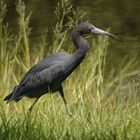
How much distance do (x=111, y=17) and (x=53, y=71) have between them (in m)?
3.00

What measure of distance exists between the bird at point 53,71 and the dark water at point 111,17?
267 centimetres

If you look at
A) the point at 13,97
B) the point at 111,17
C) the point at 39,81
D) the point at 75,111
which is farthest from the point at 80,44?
the point at 111,17

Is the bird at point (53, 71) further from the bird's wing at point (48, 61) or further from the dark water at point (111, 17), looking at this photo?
the dark water at point (111, 17)

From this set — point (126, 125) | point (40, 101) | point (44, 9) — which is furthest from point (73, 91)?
point (44, 9)

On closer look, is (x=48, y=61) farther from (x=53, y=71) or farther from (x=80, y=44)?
(x=80, y=44)

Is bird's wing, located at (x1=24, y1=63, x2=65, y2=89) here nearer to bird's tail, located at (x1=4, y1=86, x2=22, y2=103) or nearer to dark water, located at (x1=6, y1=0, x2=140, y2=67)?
bird's tail, located at (x1=4, y1=86, x2=22, y2=103)

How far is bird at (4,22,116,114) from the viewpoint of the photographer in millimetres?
6562

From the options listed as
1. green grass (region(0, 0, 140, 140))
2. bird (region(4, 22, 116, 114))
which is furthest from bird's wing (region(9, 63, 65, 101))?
green grass (region(0, 0, 140, 140))

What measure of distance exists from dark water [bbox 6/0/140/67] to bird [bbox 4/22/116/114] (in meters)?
2.67

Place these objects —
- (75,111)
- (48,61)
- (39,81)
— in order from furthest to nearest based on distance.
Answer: (39,81) → (48,61) → (75,111)

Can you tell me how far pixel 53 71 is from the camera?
657 cm

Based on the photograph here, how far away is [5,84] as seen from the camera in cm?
727

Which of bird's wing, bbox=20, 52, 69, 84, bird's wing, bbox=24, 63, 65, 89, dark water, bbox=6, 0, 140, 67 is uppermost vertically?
bird's wing, bbox=20, 52, 69, 84

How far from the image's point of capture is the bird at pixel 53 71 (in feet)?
21.5
